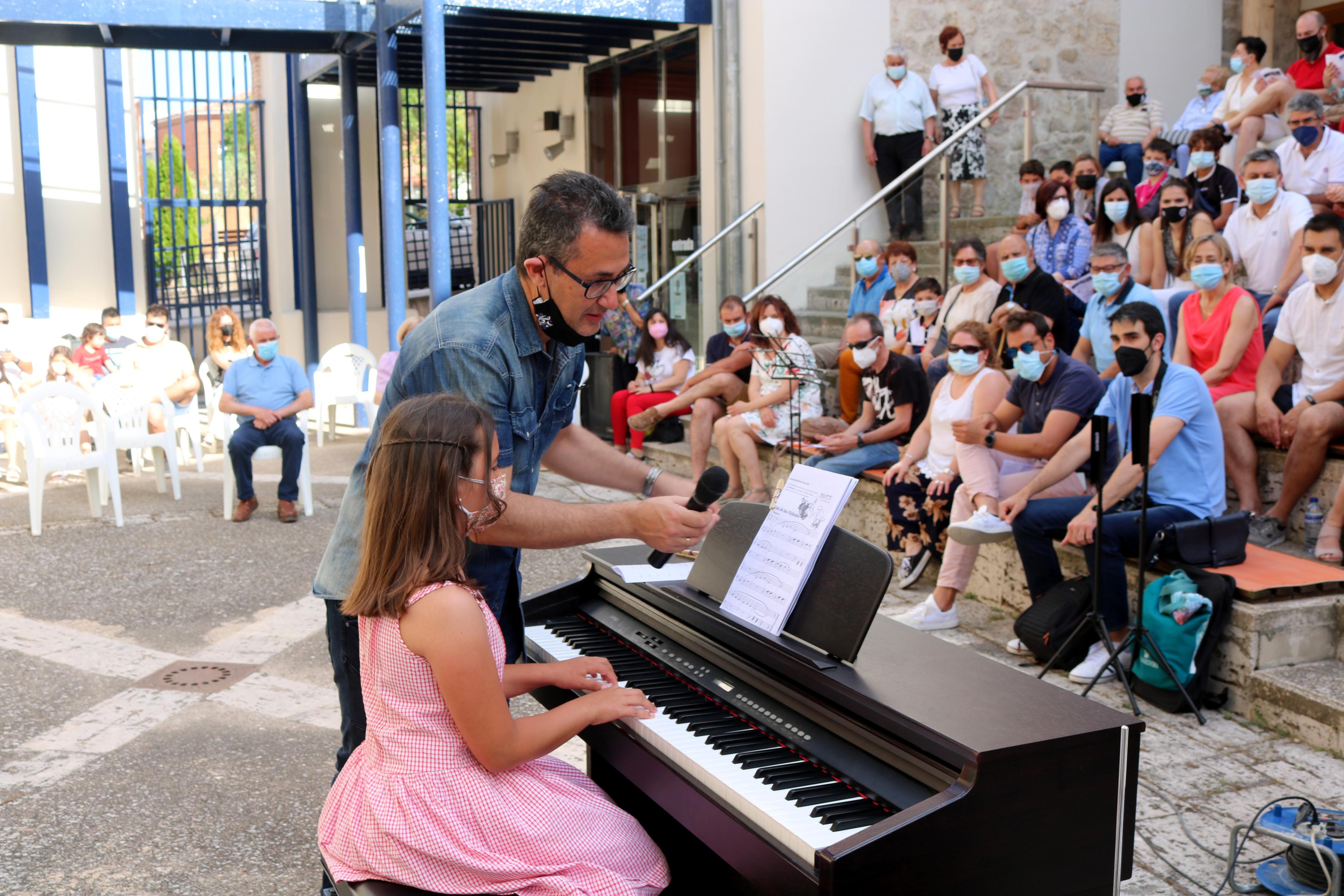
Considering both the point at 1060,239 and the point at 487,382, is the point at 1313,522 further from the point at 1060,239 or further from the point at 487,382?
the point at 487,382

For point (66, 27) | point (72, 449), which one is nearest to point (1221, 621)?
point (72, 449)

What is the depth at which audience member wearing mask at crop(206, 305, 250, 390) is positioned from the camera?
1009cm

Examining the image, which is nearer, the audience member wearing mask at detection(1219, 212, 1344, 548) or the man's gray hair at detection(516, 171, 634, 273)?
the man's gray hair at detection(516, 171, 634, 273)

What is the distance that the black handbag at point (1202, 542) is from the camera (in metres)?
4.54

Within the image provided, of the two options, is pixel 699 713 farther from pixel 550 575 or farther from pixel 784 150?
pixel 784 150

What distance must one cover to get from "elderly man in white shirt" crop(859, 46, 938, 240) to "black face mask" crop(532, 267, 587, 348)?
8.79 metres

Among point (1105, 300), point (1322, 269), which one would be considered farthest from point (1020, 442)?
point (1322, 269)

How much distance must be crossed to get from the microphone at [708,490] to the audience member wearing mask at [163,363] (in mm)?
8301

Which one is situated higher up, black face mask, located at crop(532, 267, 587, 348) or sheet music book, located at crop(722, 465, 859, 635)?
black face mask, located at crop(532, 267, 587, 348)

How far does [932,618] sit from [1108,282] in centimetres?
219

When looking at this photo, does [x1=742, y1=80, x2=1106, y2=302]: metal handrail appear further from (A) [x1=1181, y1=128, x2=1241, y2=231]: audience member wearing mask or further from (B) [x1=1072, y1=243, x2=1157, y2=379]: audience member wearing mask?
(B) [x1=1072, y1=243, x2=1157, y2=379]: audience member wearing mask

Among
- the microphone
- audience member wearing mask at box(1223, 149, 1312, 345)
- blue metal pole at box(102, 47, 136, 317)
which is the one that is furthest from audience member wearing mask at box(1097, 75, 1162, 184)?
blue metal pole at box(102, 47, 136, 317)

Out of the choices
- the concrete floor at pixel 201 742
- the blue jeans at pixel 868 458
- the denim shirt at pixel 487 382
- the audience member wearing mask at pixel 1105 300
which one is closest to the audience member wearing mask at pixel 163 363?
the concrete floor at pixel 201 742

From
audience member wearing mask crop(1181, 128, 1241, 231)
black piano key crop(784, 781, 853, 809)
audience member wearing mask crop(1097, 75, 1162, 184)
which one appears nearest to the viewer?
black piano key crop(784, 781, 853, 809)
